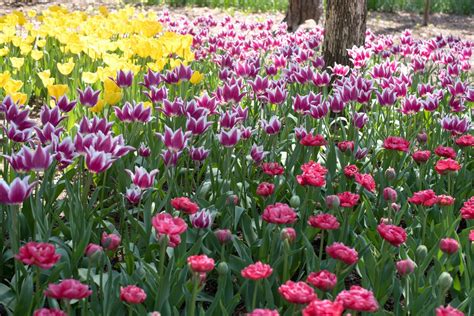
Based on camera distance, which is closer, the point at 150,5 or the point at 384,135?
the point at 384,135

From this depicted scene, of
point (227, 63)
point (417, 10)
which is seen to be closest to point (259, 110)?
point (227, 63)

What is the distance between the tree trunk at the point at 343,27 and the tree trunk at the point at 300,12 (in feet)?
15.3

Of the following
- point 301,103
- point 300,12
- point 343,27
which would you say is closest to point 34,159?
point 301,103

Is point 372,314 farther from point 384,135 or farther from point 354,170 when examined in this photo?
point 384,135

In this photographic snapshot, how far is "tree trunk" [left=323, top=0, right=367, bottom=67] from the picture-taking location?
5094 millimetres

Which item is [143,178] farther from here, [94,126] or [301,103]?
[301,103]

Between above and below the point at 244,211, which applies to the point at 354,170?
above

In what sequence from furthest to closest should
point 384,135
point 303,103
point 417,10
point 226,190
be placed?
point 417,10 < point 384,135 < point 303,103 < point 226,190

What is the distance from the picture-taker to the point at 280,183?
3096 millimetres

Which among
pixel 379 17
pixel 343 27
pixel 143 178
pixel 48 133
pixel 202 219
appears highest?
pixel 343 27

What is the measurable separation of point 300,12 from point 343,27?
4.86 meters

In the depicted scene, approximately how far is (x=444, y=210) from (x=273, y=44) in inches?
136

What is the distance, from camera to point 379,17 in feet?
41.4

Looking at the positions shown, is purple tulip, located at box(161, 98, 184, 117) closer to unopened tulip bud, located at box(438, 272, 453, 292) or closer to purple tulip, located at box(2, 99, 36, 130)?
purple tulip, located at box(2, 99, 36, 130)
